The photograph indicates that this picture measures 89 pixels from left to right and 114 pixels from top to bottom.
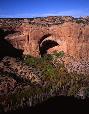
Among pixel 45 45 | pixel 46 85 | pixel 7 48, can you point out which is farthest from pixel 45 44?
pixel 46 85

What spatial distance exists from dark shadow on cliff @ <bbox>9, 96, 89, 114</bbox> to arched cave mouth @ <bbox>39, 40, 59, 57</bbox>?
66.5ft

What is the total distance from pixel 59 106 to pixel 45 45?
24962mm

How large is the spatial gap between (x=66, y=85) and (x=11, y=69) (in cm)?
1068

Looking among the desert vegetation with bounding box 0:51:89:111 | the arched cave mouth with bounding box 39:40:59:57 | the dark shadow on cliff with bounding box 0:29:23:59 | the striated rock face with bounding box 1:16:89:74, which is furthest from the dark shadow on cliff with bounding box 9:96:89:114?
the arched cave mouth with bounding box 39:40:59:57

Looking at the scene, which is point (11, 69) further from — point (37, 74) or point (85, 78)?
point (85, 78)

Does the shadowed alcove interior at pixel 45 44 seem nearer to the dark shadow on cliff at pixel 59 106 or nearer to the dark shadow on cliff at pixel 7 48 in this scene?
the dark shadow on cliff at pixel 7 48

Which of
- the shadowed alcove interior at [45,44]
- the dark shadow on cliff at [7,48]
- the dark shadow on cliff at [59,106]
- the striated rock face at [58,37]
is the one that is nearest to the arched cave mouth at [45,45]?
the shadowed alcove interior at [45,44]

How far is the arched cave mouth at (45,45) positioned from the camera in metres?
57.4

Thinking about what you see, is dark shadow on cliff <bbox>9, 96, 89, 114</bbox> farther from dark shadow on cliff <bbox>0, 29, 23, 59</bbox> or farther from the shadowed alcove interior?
the shadowed alcove interior

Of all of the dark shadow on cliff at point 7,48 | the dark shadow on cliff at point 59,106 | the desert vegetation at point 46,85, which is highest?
the dark shadow on cliff at point 7,48

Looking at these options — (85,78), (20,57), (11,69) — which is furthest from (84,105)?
(20,57)

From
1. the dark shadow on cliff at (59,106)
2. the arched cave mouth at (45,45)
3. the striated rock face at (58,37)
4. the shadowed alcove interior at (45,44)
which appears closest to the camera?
the dark shadow on cliff at (59,106)

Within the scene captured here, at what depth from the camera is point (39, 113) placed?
33.1 metres

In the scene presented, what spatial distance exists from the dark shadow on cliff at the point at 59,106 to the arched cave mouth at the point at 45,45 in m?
20.3
